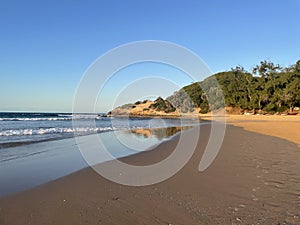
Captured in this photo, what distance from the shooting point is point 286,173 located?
5.77 metres

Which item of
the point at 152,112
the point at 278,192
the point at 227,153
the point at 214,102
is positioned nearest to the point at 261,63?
the point at 214,102

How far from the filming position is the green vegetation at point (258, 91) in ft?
181

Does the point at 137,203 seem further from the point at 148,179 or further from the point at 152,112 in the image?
the point at 152,112

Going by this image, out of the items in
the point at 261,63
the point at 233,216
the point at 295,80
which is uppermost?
the point at 261,63

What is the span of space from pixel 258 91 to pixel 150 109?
43.2 m

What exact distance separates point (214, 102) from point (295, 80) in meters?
26.6

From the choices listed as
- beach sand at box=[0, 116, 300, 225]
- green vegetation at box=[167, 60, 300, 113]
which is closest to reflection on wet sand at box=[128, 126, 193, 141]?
beach sand at box=[0, 116, 300, 225]

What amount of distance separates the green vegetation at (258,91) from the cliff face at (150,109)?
1183 centimetres

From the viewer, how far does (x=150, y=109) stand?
94.6 meters

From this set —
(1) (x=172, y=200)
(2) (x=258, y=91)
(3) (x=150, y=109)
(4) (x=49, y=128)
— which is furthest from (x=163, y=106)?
(1) (x=172, y=200)

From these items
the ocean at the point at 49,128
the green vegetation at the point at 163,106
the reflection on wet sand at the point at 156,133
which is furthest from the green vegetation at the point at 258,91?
the reflection on wet sand at the point at 156,133

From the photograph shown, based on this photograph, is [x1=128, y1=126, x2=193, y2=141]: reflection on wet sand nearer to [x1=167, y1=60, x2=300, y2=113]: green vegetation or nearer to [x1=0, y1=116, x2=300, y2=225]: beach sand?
[x1=0, y1=116, x2=300, y2=225]: beach sand

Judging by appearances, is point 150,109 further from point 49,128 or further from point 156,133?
point 156,133

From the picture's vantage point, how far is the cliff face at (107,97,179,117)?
289ft
